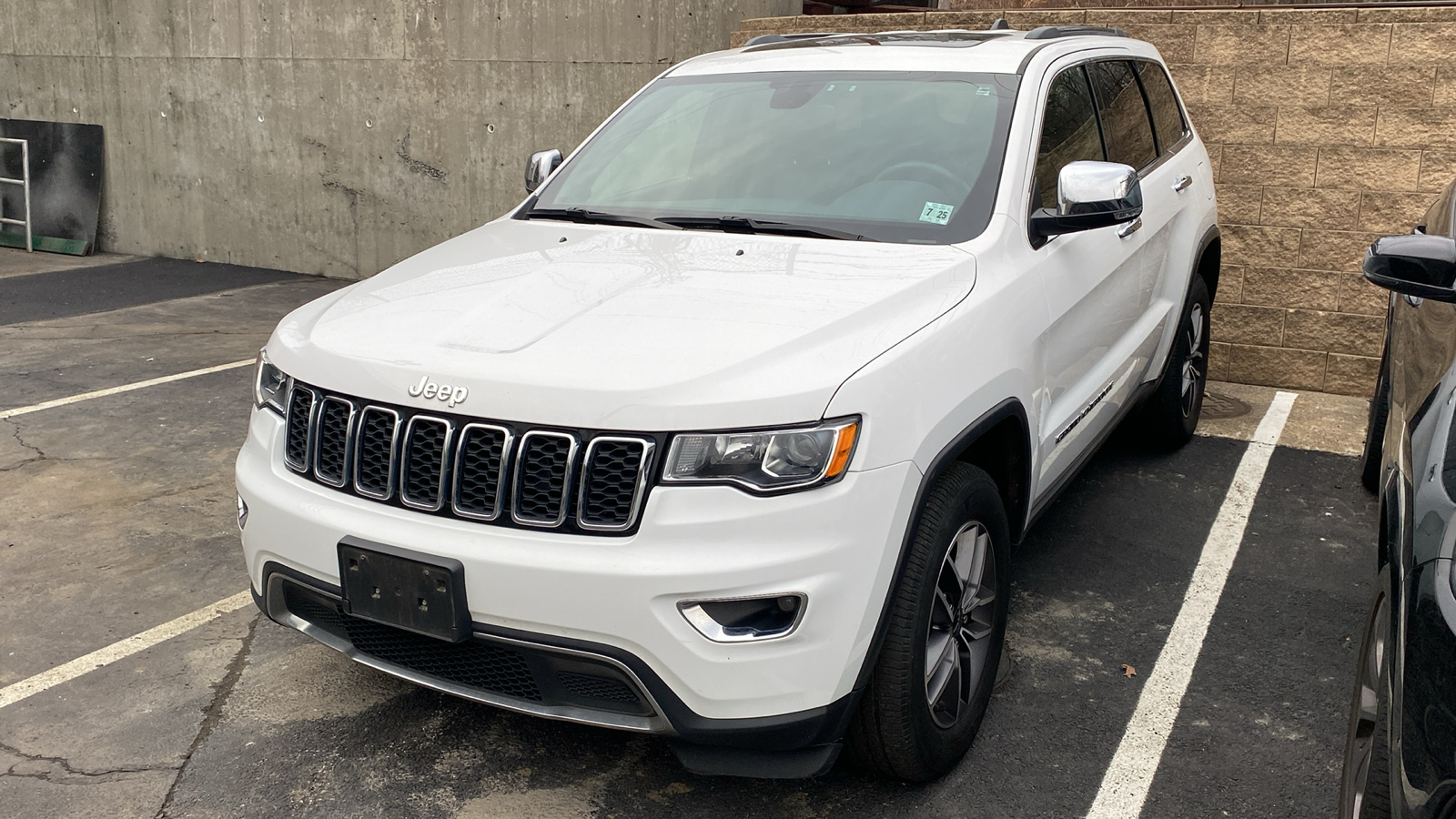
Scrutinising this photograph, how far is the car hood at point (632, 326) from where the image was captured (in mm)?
2561

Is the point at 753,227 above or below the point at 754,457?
above

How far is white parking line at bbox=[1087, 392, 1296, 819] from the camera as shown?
306 cm

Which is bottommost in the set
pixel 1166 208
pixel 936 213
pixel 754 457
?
pixel 754 457

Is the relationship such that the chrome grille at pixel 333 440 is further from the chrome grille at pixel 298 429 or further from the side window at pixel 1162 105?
the side window at pixel 1162 105

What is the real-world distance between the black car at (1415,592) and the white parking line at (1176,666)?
2.15ft

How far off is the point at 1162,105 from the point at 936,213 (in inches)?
94.1

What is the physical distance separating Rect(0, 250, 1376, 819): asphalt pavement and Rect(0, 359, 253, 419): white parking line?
0.70 m

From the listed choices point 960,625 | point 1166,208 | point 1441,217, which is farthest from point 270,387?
point 1441,217

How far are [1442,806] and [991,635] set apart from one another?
165 centimetres

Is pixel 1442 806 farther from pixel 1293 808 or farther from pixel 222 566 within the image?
pixel 222 566

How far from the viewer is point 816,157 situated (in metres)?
3.86

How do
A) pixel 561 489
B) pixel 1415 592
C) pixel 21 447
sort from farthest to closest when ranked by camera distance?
pixel 21 447, pixel 561 489, pixel 1415 592

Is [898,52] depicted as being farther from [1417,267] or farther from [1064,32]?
[1417,267]

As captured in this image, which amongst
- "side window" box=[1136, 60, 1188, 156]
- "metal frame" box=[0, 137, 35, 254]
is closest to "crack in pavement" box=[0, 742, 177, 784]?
"side window" box=[1136, 60, 1188, 156]
